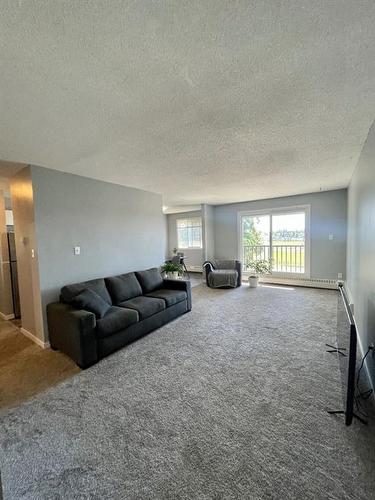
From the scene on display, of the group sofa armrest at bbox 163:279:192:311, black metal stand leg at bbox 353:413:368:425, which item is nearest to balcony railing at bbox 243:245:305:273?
sofa armrest at bbox 163:279:192:311

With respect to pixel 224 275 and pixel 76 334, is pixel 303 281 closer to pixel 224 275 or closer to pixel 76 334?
pixel 224 275

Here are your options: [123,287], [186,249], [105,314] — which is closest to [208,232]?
[186,249]

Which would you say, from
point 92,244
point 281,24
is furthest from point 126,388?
point 281,24

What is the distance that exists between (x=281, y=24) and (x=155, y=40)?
0.64m

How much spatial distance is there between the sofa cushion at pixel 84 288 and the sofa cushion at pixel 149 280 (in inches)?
29.8

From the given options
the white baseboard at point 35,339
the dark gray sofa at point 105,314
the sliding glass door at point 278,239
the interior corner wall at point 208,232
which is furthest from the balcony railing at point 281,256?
the white baseboard at point 35,339

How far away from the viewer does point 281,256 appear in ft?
21.1

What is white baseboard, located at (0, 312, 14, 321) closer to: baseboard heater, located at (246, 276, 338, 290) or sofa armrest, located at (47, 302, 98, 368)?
sofa armrest, located at (47, 302, 98, 368)

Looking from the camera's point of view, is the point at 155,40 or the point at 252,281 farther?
the point at 252,281

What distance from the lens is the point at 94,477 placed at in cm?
137

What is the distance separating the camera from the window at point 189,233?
8.48 meters

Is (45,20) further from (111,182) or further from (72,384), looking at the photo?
(111,182)

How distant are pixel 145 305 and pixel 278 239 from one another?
4.57 meters

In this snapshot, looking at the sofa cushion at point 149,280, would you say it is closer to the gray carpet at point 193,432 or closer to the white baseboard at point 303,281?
the gray carpet at point 193,432
